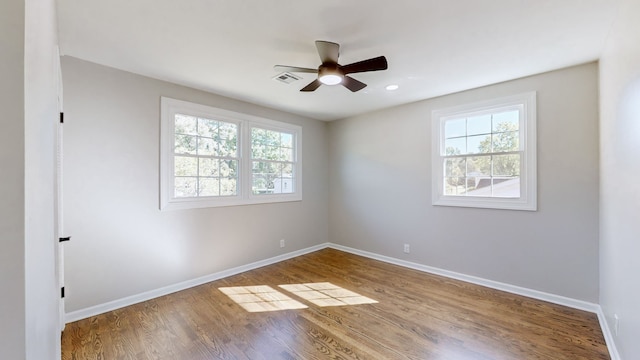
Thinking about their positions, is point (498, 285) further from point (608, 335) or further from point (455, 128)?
point (455, 128)

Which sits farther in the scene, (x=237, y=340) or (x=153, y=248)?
(x=153, y=248)

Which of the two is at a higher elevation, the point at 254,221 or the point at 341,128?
the point at 341,128

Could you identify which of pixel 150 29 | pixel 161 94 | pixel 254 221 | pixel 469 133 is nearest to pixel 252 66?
pixel 150 29

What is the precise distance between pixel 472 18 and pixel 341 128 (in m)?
3.12

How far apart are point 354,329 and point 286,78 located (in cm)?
268

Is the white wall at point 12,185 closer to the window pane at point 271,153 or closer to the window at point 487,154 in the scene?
the window pane at point 271,153

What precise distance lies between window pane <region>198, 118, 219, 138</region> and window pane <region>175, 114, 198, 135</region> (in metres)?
0.07

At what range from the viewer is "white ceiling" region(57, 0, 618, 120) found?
1824 millimetres

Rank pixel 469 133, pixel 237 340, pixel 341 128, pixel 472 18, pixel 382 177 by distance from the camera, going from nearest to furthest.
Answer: pixel 472 18 → pixel 237 340 → pixel 469 133 → pixel 382 177 → pixel 341 128

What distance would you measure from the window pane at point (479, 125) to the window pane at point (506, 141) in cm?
14

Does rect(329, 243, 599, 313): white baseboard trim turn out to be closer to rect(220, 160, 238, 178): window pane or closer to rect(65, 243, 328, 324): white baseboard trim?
rect(65, 243, 328, 324): white baseboard trim

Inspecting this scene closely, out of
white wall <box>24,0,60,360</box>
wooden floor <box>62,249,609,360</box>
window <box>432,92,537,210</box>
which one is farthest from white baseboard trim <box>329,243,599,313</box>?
white wall <box>24,0,60,360</box>

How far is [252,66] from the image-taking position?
2.71 meters

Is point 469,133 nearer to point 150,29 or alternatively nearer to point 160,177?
point 150,29
